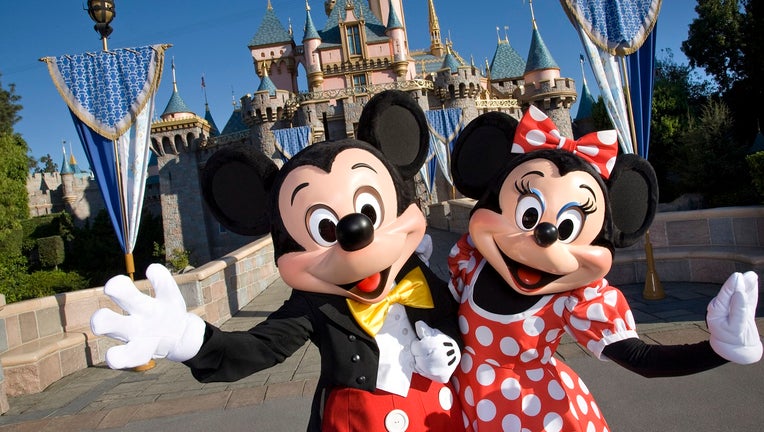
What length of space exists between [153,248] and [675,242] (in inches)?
1193

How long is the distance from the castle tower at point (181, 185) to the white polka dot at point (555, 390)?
29.2 meters

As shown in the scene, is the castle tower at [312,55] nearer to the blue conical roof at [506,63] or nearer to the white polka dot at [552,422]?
the blue conical roof at [506,63]

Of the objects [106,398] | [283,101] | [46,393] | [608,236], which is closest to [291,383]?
[106,398]

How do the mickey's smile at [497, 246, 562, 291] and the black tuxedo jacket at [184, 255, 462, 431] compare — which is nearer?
the black tuxedo jacket at [184, 255, 462, 431]

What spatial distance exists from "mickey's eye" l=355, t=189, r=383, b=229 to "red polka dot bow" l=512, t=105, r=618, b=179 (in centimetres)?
74

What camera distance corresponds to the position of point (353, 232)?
1.82 meters

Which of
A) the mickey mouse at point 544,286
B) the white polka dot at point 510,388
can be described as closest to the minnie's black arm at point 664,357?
the mickey mouse at point 544,286

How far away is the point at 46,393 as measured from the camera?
4879 mm

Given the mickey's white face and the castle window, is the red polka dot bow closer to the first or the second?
the mickey's white face

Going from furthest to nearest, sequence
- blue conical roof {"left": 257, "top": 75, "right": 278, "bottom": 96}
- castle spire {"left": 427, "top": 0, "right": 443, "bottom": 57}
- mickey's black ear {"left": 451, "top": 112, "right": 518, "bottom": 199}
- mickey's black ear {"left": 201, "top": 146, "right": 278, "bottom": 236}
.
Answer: castle spire {"left": 427, "top": 0, "right": 443, "bottom": 57}, blue conical roof {"left": 257, "top": 75, "right": 278, "bottom": 96}, mickey's black ear {"left": 451, "top": 112, "right": 518, "bottom": 199}, mickey's black ear {"left": 201, "top": 146, "right": 278, "bottom": 236}

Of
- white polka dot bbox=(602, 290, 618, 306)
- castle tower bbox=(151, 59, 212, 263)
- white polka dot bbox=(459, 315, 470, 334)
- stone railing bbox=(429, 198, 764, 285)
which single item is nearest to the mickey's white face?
white polka dot bbox=(459, 315, 470, 334)

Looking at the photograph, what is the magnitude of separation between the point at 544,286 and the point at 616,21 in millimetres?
5121

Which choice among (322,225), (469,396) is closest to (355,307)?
(322,225)

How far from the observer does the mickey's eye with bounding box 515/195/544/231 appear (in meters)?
2.11
